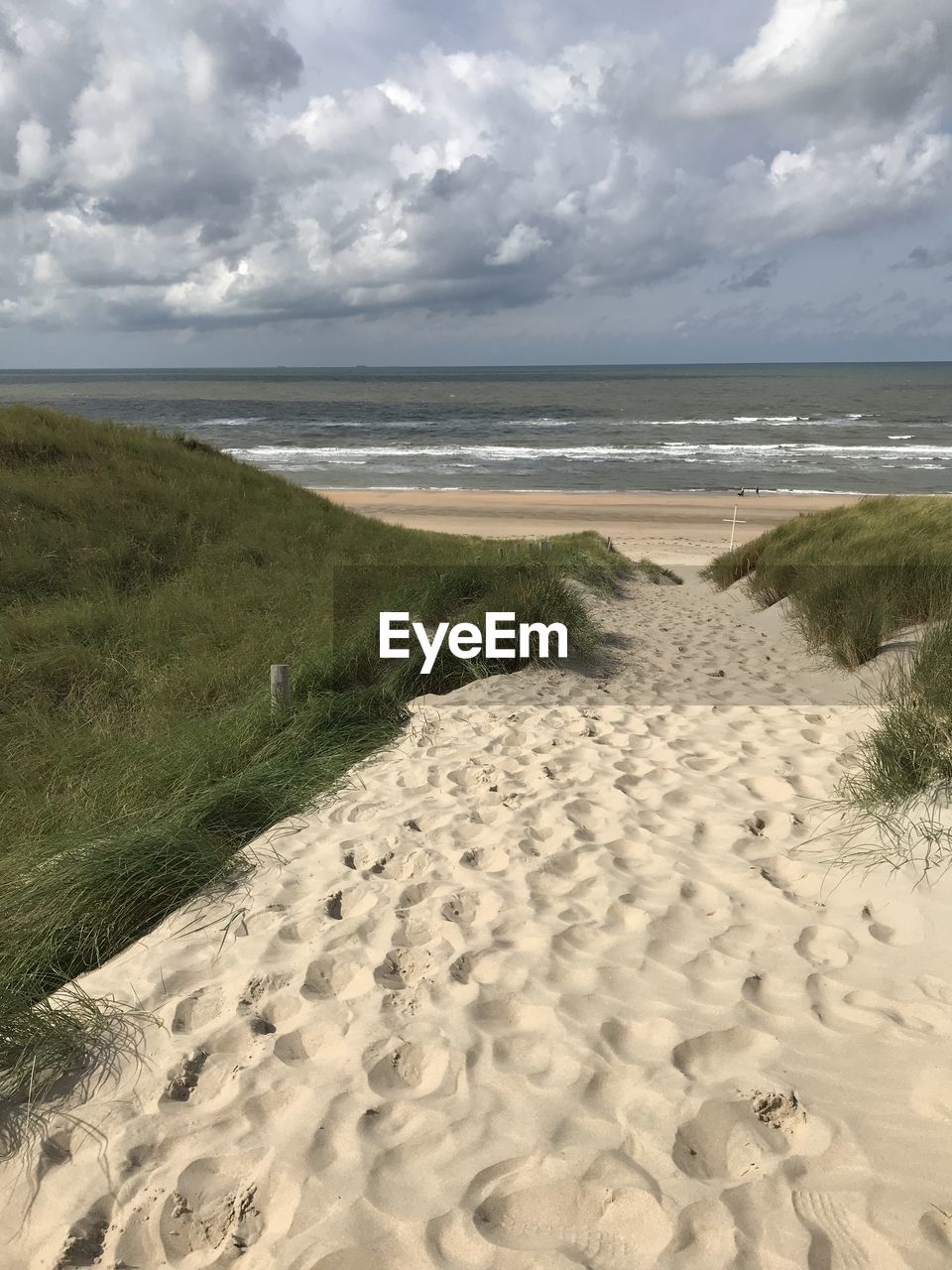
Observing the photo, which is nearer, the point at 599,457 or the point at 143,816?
the point at 143,816

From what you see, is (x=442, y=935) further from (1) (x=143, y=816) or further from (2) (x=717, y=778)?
(2) (x=717, y=778)

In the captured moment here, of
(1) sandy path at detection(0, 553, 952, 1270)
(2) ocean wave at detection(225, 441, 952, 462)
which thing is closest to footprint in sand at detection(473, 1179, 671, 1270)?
(1) sandy path at detection(0, 553, 952, 1270)

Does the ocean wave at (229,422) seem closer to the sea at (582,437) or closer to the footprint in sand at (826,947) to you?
the sea at (582,437)

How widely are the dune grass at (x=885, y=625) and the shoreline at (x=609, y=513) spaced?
5.33 metres

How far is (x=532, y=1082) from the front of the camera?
8.50ft

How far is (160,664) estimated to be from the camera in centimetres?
718

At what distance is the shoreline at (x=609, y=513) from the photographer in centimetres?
2184

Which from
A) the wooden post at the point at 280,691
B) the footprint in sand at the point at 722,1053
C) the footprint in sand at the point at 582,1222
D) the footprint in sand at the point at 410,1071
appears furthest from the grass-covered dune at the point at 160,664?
the footprint in sand at the point at 722,1053

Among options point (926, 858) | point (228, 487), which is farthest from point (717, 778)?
point (228, 487)

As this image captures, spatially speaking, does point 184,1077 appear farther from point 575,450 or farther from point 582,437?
point 582,437

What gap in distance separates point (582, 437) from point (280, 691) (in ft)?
149

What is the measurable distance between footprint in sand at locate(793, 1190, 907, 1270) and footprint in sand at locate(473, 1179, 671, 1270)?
376 millimetres

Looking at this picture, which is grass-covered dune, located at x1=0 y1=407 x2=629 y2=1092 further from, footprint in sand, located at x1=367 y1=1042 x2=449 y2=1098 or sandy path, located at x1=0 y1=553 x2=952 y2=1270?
footprint in sand, located at x1=367 y1=1042 x2=449 y2=1098

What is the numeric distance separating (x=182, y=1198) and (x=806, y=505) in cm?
2811
